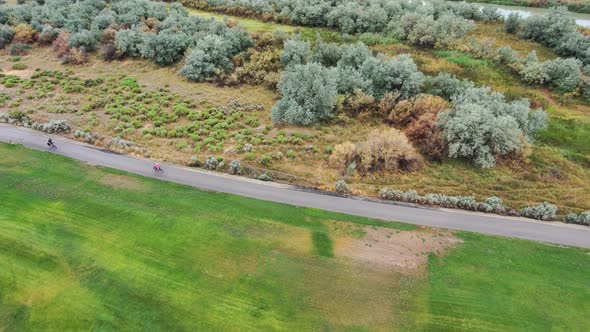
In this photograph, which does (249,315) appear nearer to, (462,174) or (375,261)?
(375,261)

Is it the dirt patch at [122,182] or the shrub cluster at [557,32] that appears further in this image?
the shrub cluster at [557,32]

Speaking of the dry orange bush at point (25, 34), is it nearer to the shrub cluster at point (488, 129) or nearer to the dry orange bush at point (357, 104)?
the dry orange bush at point (357, 104)

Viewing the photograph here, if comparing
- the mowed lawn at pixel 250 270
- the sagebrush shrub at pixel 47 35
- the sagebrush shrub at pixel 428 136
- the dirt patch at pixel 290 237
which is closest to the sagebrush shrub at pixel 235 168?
the mowed lawn at pixel 250 270

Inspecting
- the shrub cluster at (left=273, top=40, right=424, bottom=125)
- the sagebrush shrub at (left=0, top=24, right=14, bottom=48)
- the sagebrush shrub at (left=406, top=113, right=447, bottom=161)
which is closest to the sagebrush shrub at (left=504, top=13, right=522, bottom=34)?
the shrub cluster at (left=273, top=40, right=424, bottom=125)

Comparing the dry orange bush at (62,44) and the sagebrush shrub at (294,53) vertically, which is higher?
the sagebrush shrub at (294,53)

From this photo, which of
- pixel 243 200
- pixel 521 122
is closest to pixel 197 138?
pixel 243 200

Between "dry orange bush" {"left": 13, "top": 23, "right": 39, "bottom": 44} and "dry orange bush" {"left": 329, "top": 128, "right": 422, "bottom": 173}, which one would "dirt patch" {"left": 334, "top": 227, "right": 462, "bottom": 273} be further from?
"dry orange bush" {"left": 13, "top": 23, "right": 39, "bottom": 44}
